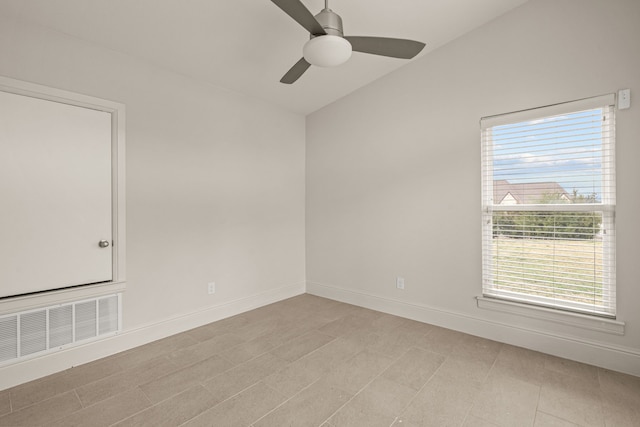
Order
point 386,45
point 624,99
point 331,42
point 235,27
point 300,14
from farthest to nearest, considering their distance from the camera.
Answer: point 235,27 → point 624,99 → point 386,45 → point 331,42 → point 300,14

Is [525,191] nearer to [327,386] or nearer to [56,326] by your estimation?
[327,386]

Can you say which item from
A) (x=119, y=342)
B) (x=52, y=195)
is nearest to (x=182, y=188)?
(x=52, y=195)

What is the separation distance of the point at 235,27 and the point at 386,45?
1.30 m

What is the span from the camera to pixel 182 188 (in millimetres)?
3072

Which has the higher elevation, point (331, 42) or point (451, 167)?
point (331, 42)

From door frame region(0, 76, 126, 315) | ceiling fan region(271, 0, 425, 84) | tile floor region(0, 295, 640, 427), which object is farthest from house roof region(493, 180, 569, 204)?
door frame region(0, 76, 126, 315)

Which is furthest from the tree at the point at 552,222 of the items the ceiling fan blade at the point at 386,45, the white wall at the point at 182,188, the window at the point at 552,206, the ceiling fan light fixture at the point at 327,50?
the white wall at the point at 182,188

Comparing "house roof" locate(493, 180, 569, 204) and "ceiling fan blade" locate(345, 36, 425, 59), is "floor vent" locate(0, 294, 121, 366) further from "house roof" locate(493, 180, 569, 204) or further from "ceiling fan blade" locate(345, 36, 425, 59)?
"house roof" locate(493, 180, 569, 204)

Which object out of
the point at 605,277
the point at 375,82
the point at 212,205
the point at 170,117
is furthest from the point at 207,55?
the point at 605,277

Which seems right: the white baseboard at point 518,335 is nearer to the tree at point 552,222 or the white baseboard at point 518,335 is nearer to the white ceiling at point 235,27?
the tree at point 552,222

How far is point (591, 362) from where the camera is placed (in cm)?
244

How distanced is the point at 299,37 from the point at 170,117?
1.40m

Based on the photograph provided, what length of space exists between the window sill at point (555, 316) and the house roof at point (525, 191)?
0.91 meters

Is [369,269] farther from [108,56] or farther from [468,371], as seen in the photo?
[108,56]
